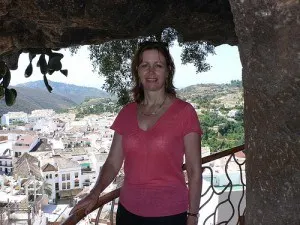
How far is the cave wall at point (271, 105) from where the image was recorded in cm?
151

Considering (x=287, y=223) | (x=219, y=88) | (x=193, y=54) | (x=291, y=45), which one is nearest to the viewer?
(x=291, y=45)

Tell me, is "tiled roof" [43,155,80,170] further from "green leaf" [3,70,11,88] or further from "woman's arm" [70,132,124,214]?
"woman's arm" [70,132,124,214]

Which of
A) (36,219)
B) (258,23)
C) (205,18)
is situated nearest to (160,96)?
(258,23)

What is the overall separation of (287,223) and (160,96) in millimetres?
1061

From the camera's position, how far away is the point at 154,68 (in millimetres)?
2430

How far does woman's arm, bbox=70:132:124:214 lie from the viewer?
265cm

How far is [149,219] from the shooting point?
236 cm

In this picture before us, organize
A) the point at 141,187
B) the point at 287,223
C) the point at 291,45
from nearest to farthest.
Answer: the point at 291,45 < the point at 287,223 < the point at 141,187

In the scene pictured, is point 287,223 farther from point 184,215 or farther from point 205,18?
point 205,18

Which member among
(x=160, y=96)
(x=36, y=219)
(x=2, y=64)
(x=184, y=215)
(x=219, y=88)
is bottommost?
(x=36, y=219)

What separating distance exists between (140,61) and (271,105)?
1.05m

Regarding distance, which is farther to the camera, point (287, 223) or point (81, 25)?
point (81, 25)

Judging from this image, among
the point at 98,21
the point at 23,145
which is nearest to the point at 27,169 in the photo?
the point at 23,145

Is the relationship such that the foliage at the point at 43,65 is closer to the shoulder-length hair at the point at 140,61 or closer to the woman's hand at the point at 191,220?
the shoulder-length hair at the point at 140,61
